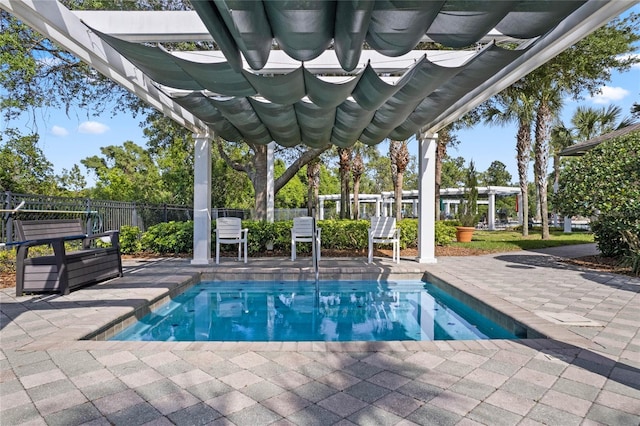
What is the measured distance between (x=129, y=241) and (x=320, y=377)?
8.14 metres

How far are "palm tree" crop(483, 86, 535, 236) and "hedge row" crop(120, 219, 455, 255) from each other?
30.2 feet

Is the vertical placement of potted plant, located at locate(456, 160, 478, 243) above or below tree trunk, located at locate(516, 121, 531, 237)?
below

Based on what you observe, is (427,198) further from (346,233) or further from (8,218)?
(8,218)

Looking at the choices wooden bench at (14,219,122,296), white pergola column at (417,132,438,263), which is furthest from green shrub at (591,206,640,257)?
wooden bench at (14,219,122,296)

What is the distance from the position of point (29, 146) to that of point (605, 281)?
57.4 ft

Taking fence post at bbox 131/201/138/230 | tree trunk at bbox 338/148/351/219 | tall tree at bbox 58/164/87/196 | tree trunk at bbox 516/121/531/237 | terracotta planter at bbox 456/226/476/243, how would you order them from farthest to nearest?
1. tall tree at bbox 58/164/87/196
2. tree trunk at bbox 516/121/531/237
3. tree trunk at bbox 338/148/351/219
4. terracotta planter at bbox 456/226/476/243
5. fence post at bbox 131/201/138/230

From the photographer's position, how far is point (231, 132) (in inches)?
259

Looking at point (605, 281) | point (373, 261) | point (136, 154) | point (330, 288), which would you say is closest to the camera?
point (605, 281)

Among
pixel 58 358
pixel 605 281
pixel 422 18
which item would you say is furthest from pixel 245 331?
pixel 605 281

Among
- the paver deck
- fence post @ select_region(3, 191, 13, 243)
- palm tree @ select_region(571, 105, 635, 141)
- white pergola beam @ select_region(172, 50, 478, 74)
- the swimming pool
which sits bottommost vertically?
the swimming pool

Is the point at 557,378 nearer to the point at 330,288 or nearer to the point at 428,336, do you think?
the point at 428,336

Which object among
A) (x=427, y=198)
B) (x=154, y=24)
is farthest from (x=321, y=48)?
(x=427, y=198)

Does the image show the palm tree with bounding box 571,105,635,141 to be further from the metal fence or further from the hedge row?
the metal fence

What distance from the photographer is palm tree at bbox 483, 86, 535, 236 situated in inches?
563
